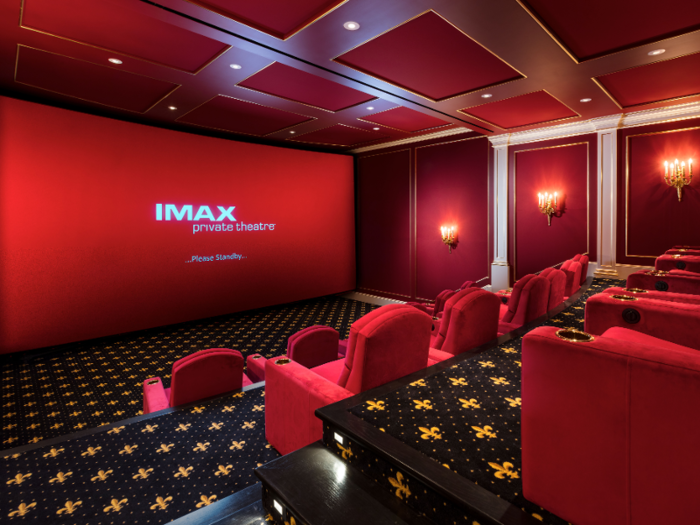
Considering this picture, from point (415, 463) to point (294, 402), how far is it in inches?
33.9

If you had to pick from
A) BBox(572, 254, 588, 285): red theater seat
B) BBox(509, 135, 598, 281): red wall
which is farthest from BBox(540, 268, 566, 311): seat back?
BBox(509, 135, 598, 281): red wall

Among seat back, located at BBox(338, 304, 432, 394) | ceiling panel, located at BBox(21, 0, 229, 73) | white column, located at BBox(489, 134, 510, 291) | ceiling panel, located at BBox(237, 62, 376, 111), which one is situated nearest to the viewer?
seat back, located at BBox(338, 304, 432, 394)

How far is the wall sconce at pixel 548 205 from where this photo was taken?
5879 mm

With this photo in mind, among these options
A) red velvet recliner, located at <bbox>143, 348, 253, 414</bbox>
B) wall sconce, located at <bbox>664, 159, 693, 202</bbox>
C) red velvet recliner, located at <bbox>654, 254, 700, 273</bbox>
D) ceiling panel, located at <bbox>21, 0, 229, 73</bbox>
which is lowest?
red velvet recliner, located at <bbox>143, 348, 253, 414</bbox>

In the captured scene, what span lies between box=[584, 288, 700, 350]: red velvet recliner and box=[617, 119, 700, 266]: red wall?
448cm

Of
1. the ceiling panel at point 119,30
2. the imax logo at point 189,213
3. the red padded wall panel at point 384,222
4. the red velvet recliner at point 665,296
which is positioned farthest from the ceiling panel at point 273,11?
the red padded wall panel at point 384,222

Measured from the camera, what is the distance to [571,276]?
14.0 ft

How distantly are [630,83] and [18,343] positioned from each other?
315 inches

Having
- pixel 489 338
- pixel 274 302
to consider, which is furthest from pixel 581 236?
pixel 274 302

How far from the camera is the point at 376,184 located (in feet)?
27.2

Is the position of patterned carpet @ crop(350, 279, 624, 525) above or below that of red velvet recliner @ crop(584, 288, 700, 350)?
below

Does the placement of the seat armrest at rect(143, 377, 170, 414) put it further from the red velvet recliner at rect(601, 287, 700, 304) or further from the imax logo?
the imax logo

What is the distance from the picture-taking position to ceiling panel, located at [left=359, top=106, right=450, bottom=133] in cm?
556

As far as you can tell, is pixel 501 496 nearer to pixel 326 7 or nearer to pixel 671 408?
pixel 671 408
